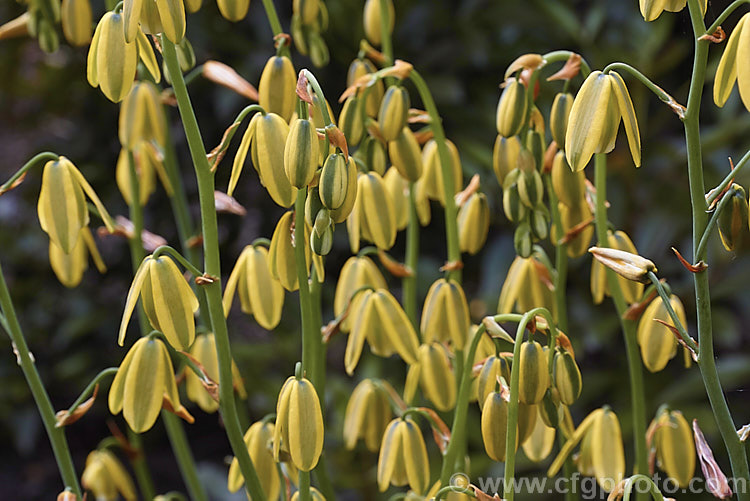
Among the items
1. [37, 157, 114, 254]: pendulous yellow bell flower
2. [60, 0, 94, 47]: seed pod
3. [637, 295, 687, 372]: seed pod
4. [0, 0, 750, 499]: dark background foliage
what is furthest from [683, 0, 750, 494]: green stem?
[0, 0, 750, 499]: dark background foliage

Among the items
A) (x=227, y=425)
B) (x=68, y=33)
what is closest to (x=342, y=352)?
(x=68, y=33)

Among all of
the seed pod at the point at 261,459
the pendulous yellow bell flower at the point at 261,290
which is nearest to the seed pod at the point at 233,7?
the pendulous yellow bell flower at the point at 261,290

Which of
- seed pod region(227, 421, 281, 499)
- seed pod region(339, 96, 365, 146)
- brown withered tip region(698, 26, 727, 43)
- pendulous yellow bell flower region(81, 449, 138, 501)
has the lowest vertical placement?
pendulous yellow bell flower region(81, 449, 138, 501)

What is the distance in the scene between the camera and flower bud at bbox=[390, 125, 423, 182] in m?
0.51

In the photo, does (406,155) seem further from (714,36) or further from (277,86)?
(714,36)

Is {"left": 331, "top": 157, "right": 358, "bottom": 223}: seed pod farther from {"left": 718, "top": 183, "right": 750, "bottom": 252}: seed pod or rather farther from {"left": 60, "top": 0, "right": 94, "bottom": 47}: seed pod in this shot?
{"left": 60, "top": 0, "right": 94, "bottom": 47}: seed pod

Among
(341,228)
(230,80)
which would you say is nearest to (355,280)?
(230,80)

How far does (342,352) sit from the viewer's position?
5.73ft

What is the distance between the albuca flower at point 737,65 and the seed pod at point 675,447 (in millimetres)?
225

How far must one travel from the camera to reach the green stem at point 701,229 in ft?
1.19

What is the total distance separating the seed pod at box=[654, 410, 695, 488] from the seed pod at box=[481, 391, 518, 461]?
148 millimetres

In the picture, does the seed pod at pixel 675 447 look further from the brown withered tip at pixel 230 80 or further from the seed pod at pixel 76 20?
the seed pod at pixel 76 20

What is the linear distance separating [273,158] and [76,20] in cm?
30

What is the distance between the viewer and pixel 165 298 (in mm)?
405
